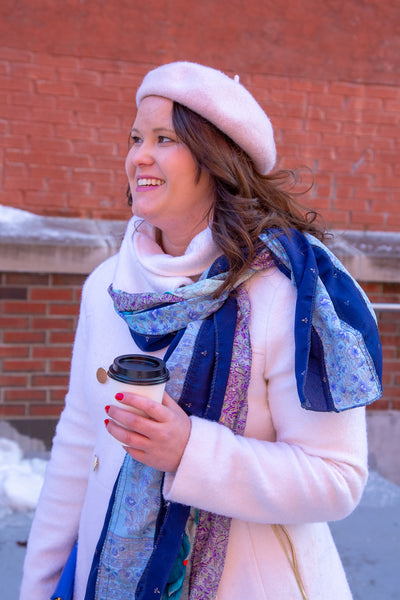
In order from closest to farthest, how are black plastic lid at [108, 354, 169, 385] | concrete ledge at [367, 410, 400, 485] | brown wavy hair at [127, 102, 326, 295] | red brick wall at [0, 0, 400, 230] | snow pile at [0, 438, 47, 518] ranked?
1. black plastic lid at [108, 354, 169, 385]
2. brown wavy hair at [127, 102, 326, 295]
3. snow pile at [0, 438, 47, 518]
4. red brick wall at [0, 0, 400, 230]
5. concrete ledge at [367, 410, 400, 485]

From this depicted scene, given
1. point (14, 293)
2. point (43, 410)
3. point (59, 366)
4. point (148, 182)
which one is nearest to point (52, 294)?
point (14, 293)

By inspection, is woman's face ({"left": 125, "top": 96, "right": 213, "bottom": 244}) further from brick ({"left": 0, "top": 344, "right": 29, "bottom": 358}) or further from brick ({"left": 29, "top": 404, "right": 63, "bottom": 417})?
brick ({"left": 29, "top": 404, "right": 63, "bottom": 417})

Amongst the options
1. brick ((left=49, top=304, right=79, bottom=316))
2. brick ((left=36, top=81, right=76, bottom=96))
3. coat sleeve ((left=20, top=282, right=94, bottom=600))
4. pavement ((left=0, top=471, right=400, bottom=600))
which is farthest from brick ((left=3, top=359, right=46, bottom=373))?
coat sleeve ((left=20, top=282, right=94, bottom=600))

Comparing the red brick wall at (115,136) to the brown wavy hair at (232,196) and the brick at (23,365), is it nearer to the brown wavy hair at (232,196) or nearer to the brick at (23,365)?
the brick at (23,365)

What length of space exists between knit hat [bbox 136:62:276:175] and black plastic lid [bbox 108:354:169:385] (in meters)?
0.75

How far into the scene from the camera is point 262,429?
1286 millimetres

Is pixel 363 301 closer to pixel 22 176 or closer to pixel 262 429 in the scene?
pixel 262 429

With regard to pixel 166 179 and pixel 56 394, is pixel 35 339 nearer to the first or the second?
pixel 56 394

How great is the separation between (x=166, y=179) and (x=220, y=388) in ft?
1.98

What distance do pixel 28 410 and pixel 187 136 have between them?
260cm

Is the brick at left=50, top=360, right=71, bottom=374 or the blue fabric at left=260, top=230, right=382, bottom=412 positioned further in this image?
the brick at left=50, top=360, right=71, bottom=374

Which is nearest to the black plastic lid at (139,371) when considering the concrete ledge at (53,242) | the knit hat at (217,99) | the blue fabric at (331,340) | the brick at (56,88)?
the blue fabric at (331,340)

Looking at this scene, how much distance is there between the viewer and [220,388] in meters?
1.24

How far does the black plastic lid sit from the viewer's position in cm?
106
